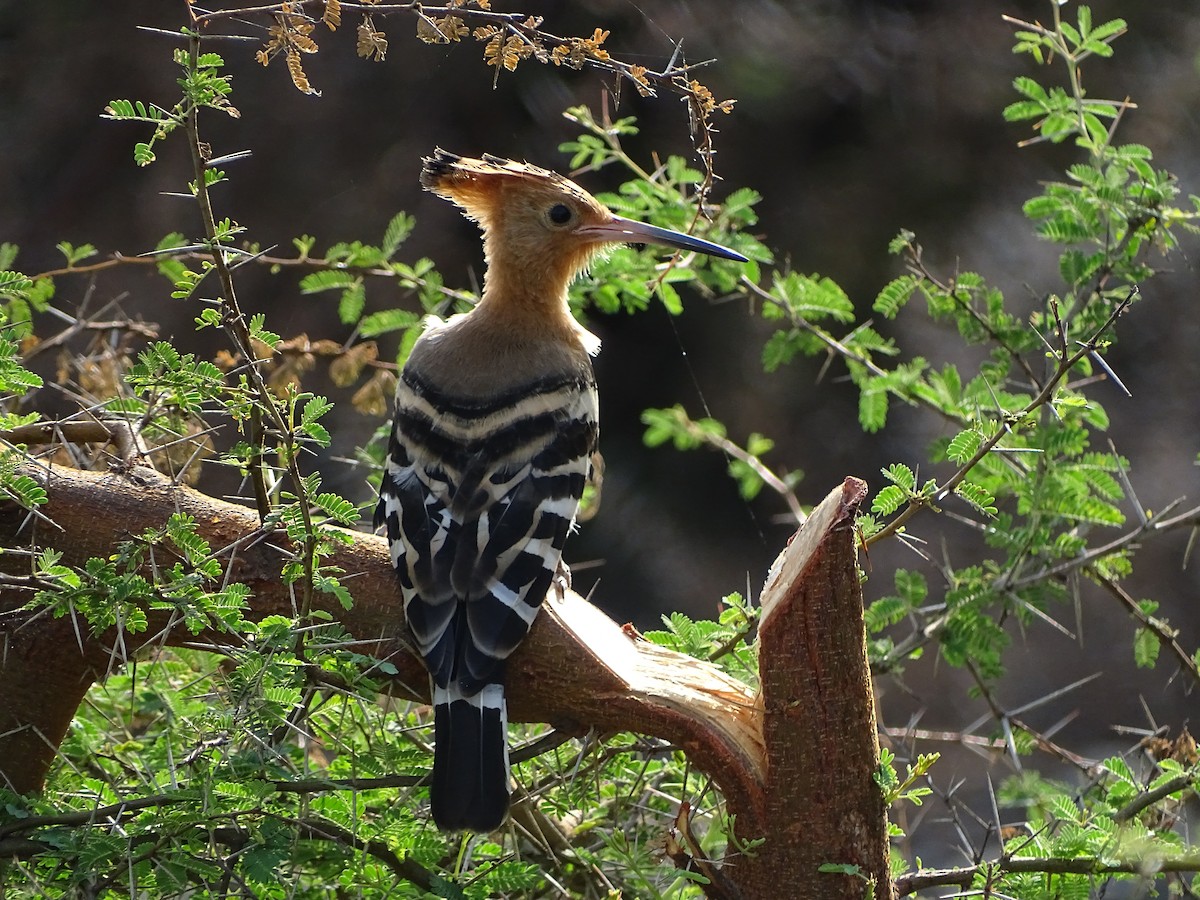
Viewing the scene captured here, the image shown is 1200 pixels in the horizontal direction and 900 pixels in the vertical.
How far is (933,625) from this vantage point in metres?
2.66

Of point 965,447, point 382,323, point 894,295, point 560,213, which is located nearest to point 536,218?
point 560,213

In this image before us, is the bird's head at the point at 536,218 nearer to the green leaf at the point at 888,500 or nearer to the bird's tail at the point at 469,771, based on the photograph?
the green leaf at the point at 888,500

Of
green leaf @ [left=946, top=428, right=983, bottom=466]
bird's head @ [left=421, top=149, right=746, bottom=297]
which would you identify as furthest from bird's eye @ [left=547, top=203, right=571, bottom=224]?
green leaf @ [left=946, top=428, right=983, bottom=466]

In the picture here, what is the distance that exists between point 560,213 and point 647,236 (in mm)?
190

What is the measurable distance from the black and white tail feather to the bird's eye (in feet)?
1.07

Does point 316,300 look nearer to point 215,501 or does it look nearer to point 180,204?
point 180,204

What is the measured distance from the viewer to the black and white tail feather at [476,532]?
193 cm

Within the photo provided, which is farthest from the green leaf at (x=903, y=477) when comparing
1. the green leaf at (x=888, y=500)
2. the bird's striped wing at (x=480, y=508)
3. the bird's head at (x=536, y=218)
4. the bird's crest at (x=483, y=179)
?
the bird's crest at (x=483, y=179)

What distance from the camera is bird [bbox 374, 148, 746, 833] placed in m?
1.98

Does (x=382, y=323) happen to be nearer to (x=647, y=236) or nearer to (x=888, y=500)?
(x=647, y=236)

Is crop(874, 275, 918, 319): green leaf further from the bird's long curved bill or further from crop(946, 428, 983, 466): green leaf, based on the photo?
crop(946, 428, 983, 466): green leaf

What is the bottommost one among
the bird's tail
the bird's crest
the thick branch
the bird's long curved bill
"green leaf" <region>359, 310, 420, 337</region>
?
the bird's tail

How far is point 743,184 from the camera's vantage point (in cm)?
574

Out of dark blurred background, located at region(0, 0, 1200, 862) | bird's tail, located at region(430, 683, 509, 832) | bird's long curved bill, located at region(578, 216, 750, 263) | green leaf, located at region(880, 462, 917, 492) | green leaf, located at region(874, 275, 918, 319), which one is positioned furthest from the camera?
dark blurred background, located at region(0, 0, 1200, 862)
